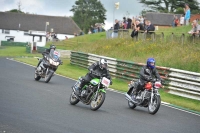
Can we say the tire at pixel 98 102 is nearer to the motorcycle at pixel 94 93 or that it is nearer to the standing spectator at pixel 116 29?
the motorcycle at pixel 94 93

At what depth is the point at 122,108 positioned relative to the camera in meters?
17.1

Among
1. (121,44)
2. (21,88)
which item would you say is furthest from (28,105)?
(121,44)

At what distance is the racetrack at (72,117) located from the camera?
11.4m

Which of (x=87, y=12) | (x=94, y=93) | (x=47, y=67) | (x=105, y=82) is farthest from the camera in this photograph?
(x=87, y=12)

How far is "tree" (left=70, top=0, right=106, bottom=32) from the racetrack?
122663 mm

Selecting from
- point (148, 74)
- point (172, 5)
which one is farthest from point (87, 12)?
point (148, 74)

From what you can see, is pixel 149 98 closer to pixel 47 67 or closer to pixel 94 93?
pixel 94 93

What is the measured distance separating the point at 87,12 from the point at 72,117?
131 m

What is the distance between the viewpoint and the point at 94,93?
15.9 meters

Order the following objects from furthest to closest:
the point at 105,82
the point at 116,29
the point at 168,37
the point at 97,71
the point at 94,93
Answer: the point at 116,29 < the point at 168,37 < the point at 97,71 < the point at 94,93 < the point at 105,82

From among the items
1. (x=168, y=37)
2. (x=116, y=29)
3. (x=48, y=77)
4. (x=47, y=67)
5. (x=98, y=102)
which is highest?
(x=116, y=29)

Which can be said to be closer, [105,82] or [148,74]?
[105,82]

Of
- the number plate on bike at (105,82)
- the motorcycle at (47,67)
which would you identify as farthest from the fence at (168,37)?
the number plate on bike at (105,82)

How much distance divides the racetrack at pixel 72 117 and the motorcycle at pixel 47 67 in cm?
416
